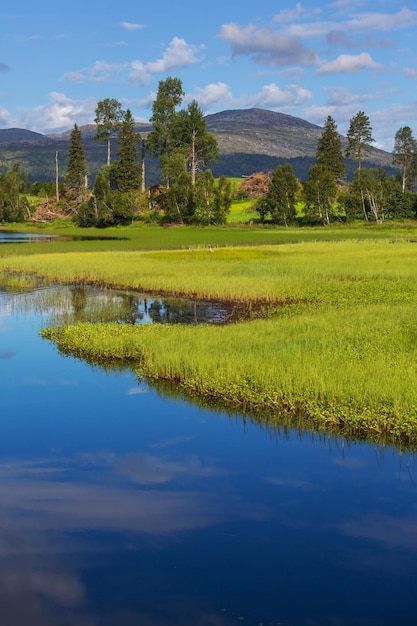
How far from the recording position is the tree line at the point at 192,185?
101 m

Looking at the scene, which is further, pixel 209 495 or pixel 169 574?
pixel 209 495

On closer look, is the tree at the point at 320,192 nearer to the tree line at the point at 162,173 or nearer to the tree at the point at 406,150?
the tree line at the point at 162,173

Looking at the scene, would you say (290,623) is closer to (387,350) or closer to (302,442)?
(302,442)

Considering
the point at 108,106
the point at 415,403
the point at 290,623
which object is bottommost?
the point at 290,623

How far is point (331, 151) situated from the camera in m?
125

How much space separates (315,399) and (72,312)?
1636 cm

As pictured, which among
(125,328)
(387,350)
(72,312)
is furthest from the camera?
(72,312)

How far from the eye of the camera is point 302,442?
44.6 feet

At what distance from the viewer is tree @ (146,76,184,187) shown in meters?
124

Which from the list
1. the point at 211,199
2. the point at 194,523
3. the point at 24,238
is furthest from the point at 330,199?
the point at 194,523

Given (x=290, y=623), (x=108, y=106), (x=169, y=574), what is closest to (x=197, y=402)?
(x=169, y=574)

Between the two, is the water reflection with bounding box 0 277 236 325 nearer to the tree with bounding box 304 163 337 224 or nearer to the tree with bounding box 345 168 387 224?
the tree with bounding box 304 163 337 224

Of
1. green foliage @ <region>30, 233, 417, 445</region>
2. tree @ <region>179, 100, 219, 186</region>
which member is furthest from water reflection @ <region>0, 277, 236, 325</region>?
tree @ <region>179, 100, 219, 186</region>

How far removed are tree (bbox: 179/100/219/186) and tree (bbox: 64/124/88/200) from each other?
20444 millimetres
